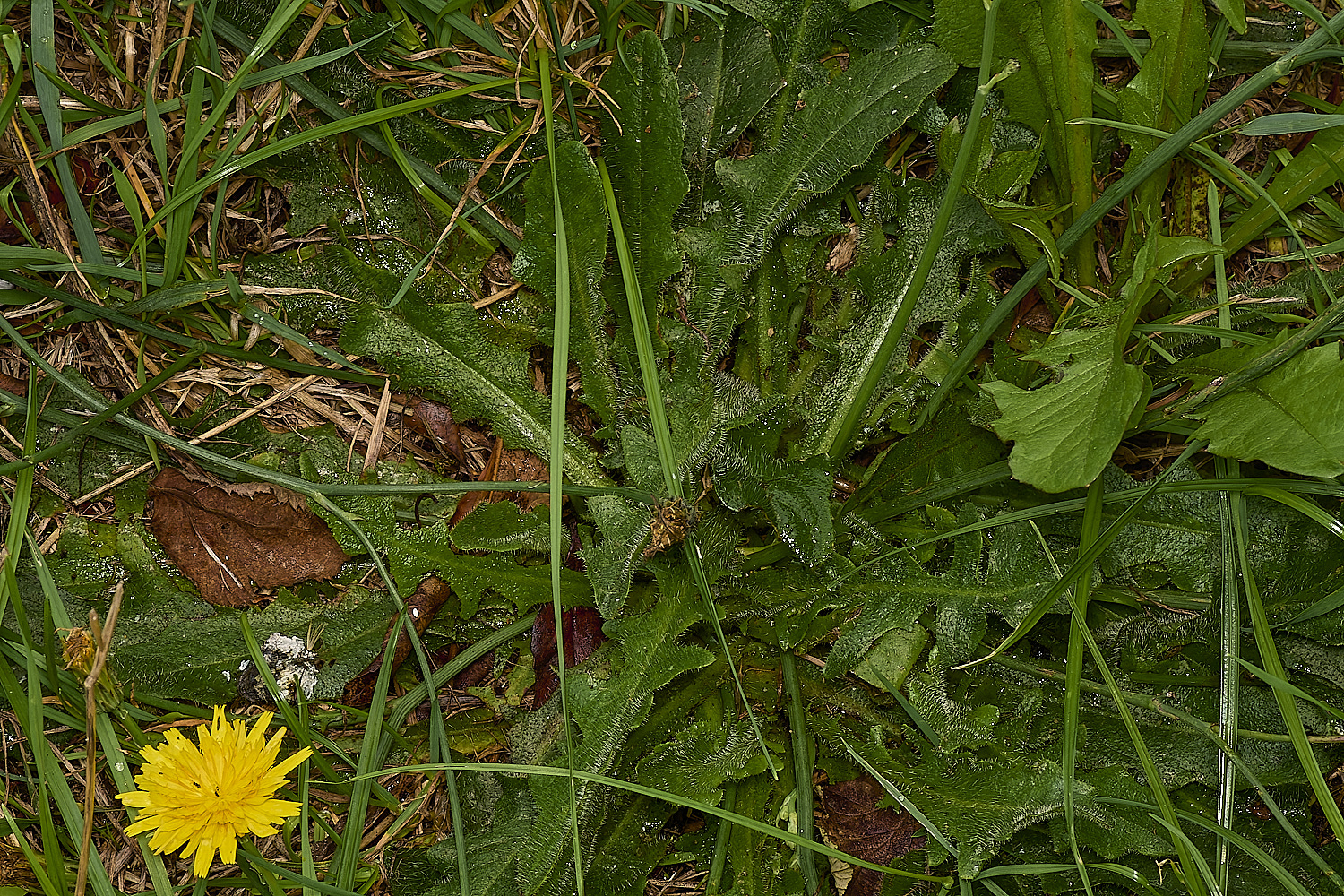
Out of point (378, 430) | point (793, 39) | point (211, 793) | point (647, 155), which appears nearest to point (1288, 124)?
point (793, 39)

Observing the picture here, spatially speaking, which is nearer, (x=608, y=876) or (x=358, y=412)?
(x=608, y=876)

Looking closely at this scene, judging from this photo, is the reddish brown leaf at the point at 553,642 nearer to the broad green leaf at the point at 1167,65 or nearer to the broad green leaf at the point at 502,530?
the broad green leaf at the point at 502,530

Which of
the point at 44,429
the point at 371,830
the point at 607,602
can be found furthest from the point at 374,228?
the point at 371,830

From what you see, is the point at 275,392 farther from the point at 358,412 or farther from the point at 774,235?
the point at 774,235

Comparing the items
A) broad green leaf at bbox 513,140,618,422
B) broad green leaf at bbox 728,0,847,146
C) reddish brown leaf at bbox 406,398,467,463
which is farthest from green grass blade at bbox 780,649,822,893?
broad green leaf at bbox 728,0,847,146

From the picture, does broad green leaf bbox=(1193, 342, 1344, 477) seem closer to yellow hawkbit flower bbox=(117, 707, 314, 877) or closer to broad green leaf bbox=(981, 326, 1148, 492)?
broad green leaf bbox=(981, 326, 1148, 492)
